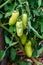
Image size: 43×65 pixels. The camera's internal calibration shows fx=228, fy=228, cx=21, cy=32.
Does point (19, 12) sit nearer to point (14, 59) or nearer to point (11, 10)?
point (11, 10)

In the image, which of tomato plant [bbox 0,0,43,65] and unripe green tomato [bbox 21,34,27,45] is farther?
unripe green tomato [bbox 21,34,27,45]

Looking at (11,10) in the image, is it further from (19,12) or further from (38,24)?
(38,24)

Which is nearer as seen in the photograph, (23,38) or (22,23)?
(22,23)

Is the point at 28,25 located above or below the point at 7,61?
above

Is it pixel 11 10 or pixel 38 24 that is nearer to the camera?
pixel 11 10

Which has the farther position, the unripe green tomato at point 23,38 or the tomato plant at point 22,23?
the unripe green tomato at point 23,38

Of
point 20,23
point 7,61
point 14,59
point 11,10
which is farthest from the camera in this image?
point 7,61

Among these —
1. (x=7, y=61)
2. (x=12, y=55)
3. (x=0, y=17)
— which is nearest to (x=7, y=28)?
(x=0, y=17)

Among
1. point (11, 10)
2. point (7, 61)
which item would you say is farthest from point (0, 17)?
point (7, 61)

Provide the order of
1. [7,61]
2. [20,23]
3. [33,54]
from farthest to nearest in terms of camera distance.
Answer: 1. [7,61]
2. [33,54]
3. [20,23]

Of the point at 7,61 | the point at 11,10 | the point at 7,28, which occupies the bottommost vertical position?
the point at 7,61
